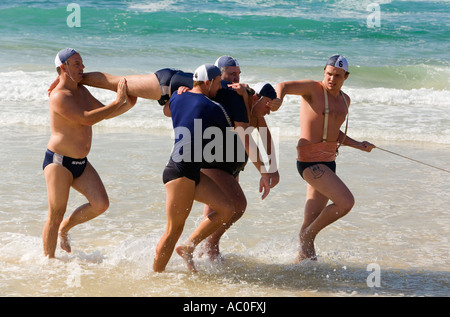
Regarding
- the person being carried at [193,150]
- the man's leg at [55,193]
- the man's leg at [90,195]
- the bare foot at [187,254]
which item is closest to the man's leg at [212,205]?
the person being carried at [193,150]

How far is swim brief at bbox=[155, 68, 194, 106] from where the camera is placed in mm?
5324

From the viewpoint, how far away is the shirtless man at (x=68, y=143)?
5.39 metres

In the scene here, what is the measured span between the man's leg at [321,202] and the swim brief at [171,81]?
4.58 ft

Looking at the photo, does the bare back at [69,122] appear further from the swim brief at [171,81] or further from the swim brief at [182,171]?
the swim brief at [182,171]

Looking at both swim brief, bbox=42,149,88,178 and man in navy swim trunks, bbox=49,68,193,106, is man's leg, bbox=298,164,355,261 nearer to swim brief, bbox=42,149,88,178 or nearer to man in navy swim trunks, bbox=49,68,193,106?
man in navy swim trunks, bbox=49,68,193,106

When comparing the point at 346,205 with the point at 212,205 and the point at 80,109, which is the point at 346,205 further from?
the point at 80,109

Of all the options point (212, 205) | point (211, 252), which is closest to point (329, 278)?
point (211, 252)

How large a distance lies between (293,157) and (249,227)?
313 cm

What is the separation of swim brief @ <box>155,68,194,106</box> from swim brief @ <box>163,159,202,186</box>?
2.08 feet

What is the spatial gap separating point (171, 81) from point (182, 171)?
0.80 m

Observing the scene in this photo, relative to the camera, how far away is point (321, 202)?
6062 mm

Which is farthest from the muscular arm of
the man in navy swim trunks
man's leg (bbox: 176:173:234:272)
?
man's leg (bbox: 176:173:234:272)

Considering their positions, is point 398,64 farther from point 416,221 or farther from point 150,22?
point 416,221

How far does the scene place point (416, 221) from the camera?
284 inches
